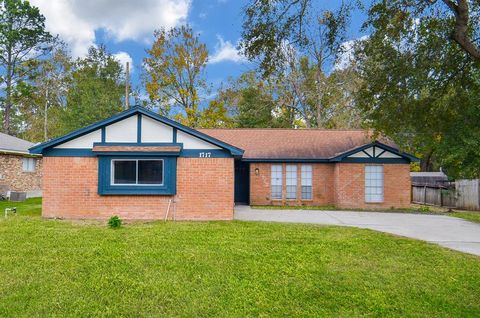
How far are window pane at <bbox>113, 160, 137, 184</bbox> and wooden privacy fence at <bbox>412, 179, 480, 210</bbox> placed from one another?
16891mm

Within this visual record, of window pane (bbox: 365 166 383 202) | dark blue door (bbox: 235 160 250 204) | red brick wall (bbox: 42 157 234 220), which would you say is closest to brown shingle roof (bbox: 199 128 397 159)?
dark blue door (bbox: 235 160 250 204)

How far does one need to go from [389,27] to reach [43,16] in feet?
114

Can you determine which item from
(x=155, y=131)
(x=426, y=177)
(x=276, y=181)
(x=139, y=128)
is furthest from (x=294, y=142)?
(x=426, y=177)

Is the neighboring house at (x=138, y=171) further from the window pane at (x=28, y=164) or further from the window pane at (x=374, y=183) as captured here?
the window pane at (x=28, y=164)

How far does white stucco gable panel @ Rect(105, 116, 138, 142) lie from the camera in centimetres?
1181

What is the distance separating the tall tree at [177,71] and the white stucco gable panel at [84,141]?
59.4 ft

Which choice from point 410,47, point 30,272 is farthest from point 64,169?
point 410,47

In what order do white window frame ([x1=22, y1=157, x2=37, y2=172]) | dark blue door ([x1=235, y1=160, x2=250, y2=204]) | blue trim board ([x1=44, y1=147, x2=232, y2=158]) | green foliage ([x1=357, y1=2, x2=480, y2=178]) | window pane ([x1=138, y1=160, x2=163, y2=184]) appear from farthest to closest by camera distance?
white window frame ([x1=22, y1=157, x2=37, y2=172]) → dark blue door ([x1=235, y1=160, x2=250, y2=204]) → window pane ([x1=138, y1=160, x2=163, y2=184]) → blue trim board ([x1=44, y1=147, x2=232, y2=158]) → green foliage ([x1=357, y1=2, x2=480, y2=178])

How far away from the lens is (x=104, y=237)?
27.9ft

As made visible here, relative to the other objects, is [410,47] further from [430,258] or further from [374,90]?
[430,258]

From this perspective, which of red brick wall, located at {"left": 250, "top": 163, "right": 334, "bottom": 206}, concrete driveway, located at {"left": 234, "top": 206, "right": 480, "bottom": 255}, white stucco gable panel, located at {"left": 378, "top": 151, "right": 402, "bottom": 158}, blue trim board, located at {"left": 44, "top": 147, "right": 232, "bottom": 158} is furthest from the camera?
red brick wall, located at {"left": 250, "top": 163, "right": 334, "bottom": 206}

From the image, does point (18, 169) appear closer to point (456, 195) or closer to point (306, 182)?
point (306, 182)

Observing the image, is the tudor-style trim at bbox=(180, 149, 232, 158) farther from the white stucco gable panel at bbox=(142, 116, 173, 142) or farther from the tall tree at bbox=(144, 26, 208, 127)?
the tall tree at bbox=(144, 26, 208, 127)

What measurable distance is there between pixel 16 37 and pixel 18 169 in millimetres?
17632
